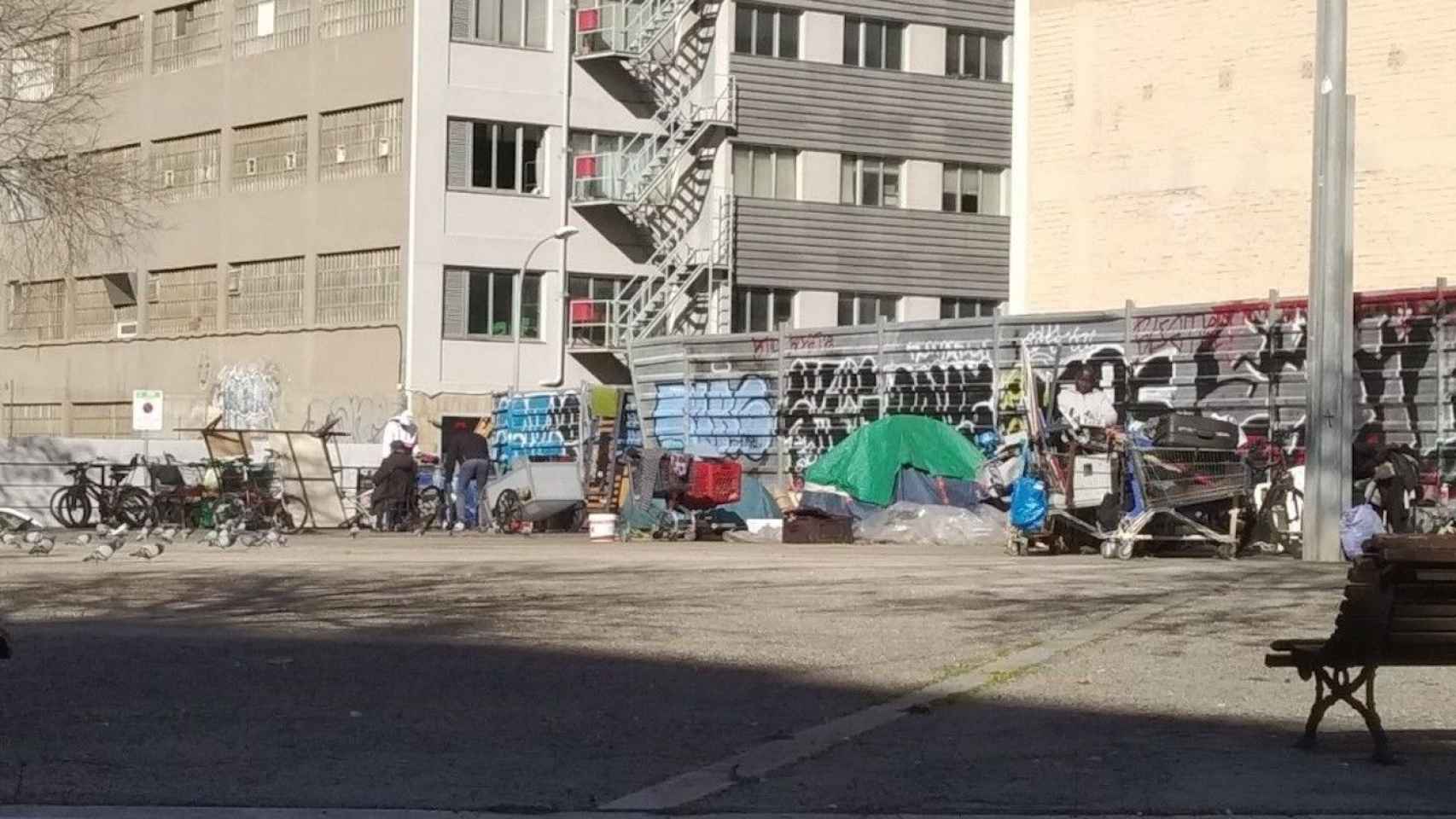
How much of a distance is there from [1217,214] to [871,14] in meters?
23.9

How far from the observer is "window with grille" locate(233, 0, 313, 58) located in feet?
191

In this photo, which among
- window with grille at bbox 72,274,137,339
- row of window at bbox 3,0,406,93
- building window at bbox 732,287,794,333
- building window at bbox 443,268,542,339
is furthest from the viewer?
window with grille at bbox 72,274,137,339

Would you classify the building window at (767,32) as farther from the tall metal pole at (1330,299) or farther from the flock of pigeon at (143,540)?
the tall metal pole at (1330,299)

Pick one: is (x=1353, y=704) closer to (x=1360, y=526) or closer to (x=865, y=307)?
(x=1360, y=526)

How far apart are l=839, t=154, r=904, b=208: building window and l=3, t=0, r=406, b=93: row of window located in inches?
491

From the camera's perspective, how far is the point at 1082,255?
4106 centimetres

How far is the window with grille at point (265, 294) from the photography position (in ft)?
193

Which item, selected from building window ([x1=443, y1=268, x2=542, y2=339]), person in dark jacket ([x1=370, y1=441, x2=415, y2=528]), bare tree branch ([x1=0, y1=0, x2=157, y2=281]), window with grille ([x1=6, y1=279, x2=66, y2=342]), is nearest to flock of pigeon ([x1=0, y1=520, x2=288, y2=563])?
person in dark jacket ([x1=370, y1=441, x2=415, y2=528])

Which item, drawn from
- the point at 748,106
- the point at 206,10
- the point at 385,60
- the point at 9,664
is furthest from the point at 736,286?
the point at 9,664

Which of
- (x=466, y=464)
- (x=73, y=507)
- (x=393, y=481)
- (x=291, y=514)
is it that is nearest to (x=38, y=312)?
(x=73, y=507)

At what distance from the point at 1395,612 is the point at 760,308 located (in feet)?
169

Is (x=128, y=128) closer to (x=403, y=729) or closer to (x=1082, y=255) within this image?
(x=1082, y=255)

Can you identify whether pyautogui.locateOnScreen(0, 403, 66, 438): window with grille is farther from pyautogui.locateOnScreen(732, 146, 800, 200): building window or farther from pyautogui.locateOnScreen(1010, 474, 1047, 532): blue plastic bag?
pyautogui.locateOnScreen(1010, 474, 1047, 532): blue plastic bag

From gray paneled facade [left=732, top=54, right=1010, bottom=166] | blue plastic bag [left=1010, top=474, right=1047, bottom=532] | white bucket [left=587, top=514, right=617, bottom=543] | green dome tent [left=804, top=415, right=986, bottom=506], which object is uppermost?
gray paneled facade [left=732, top=54, right=1010, bottom=166]
